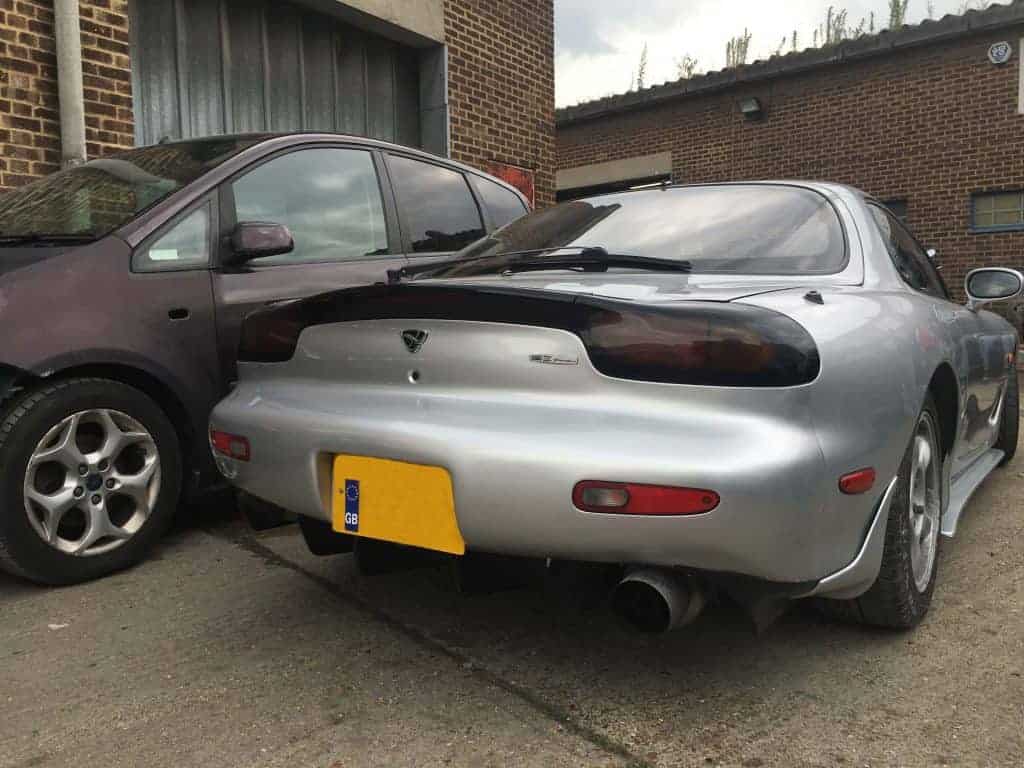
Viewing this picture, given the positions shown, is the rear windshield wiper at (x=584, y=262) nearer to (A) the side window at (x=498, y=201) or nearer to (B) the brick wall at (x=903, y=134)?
(A) the side window at (x=498, y=201)

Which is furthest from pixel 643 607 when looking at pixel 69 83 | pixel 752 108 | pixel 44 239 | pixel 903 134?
pixel 752 108

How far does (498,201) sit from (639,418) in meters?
3.27

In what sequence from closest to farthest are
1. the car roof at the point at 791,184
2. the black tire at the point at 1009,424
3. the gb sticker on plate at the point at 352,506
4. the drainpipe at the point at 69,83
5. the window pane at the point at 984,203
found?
1. the gb sticker on plate at the point at 352,506
2. the car roof at the point at 791,184
3. the black tire at the point at 1009,424
4. the drainpipe at the point at 69,83
5. the window pane at the point at 984,203

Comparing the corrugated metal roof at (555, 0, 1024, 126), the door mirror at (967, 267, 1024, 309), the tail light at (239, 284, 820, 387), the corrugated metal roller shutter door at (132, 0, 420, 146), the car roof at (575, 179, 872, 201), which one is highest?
the corrugated metal roof at (555, 0, 1024, 126)

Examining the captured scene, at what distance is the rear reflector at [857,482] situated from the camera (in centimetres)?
193

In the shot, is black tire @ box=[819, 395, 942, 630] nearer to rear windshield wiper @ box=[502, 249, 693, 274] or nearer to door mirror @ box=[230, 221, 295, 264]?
rear windshield wiper @ box=[502, 249, 693, 274]

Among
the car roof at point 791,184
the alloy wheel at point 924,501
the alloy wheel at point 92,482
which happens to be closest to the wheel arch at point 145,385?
the alloy wheel at point 92,482

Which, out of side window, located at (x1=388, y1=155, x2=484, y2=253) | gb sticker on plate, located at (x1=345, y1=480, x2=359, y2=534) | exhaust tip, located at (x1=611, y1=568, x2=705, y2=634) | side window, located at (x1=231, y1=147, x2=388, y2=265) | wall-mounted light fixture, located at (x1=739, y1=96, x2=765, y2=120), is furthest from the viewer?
wall-mounted light fixture, located at (x1=739, y1=96, x2=765, y2=120)

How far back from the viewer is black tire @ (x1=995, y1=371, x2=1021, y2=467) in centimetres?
453

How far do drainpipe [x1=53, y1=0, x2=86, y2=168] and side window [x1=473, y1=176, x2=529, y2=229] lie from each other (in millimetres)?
2505

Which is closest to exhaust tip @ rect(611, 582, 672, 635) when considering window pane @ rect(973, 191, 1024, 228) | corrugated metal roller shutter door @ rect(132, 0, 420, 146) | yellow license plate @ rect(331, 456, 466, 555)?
yellow license plate @ rect(331, 456, 466, 555)

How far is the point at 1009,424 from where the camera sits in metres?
4.62

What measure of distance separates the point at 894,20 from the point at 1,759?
1850cm

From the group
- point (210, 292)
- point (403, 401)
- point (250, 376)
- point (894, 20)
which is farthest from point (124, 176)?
point (894, 20)
